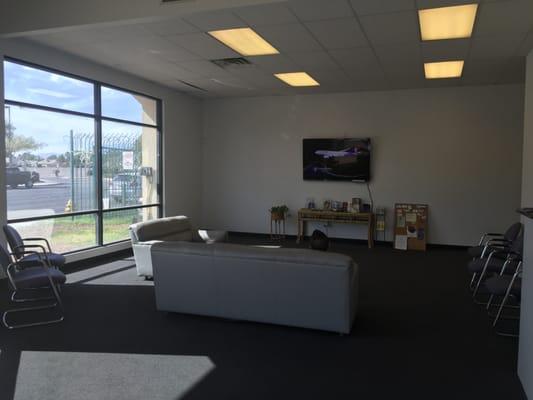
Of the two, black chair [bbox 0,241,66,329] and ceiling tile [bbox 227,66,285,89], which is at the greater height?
ceiling tile [bbox 227,66,285,89]

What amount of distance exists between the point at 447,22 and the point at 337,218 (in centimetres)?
428

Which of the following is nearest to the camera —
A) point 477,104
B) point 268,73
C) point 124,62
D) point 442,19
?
point 442,19

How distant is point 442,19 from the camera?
14.7ft

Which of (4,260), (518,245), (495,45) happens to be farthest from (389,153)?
(4,260)

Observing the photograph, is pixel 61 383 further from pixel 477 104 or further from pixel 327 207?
pixel 477 104

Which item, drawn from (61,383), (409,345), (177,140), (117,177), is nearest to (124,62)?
(117,177)

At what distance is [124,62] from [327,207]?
4.55m

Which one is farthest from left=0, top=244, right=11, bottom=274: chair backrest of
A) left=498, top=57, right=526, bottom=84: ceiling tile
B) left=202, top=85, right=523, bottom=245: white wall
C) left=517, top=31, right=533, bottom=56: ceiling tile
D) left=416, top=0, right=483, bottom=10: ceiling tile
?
left=498, top=57, right=526, bottom=84: ceiling tile

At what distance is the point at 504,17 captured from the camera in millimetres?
4305

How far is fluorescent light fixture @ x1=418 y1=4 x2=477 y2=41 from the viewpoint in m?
4.22

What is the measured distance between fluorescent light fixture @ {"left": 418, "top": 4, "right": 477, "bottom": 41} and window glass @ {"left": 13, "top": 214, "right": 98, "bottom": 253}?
526cm

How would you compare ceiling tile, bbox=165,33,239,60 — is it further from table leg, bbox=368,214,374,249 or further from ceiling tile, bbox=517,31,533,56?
table leg, bbox=368,214,374,249

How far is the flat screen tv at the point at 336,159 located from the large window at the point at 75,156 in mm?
3061

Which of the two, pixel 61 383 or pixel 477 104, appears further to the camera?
pixel 477 104
